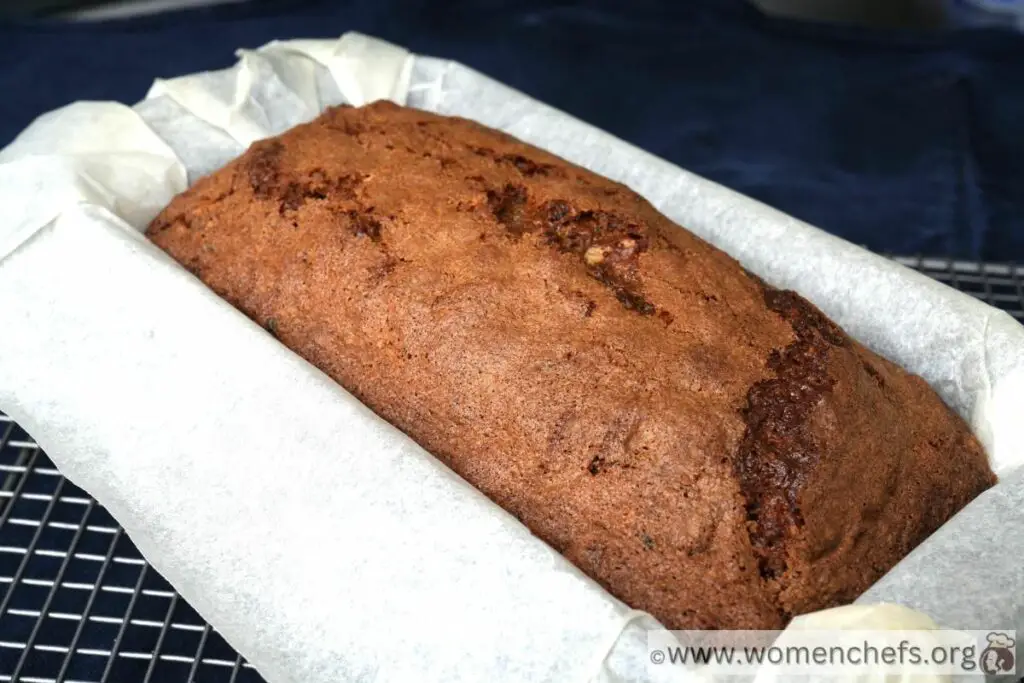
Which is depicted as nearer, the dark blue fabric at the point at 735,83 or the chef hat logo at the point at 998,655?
the chef hat logo at the point at 998,655

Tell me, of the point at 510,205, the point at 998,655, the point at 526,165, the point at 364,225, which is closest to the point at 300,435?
the point at 364,225

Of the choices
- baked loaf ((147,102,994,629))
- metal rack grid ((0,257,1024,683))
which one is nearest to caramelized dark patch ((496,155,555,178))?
baked loaf ((147,102,994,629))

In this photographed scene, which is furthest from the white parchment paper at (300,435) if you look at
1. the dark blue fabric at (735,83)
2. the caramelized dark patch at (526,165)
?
the dark blue fabric at (735,83)

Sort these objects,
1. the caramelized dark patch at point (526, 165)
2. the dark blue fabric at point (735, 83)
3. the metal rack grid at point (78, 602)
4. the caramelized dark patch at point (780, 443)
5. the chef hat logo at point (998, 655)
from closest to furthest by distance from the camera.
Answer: the chef hat logo at point (998, 655) < the caramelized dark patch at point (780, 443) < the metal rack grid at point (78, 602) < the caramelized dark patch at point (526, 165) < the dark blue fabric at point (735, 83)

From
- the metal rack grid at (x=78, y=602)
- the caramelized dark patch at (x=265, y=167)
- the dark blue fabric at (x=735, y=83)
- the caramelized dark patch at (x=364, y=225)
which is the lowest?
the metal rack grid at (x=78, y=602)

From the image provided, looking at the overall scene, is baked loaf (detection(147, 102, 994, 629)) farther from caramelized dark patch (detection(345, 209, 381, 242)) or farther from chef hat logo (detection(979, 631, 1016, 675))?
chef hat logo (detection(979, 631, 1016, 675))

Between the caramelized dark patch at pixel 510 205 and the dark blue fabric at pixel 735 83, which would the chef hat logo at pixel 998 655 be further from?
the dark blue fabric at pixel 735 83

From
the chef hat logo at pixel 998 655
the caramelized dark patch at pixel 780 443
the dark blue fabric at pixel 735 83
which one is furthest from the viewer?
the dark blue fabric at pixel 735 83
